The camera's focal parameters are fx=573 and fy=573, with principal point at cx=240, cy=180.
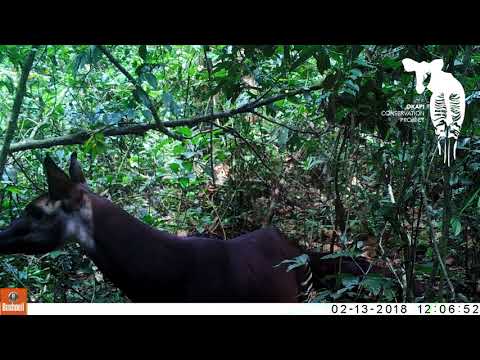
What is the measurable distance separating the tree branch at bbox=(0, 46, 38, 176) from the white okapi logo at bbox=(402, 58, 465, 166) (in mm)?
1389

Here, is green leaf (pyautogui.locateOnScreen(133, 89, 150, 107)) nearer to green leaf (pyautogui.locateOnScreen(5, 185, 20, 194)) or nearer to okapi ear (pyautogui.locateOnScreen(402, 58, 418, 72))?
green leaf (pyautogui.locateOnScreen(5, 185, 20, 194))

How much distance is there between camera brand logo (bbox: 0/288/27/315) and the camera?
6.77ft

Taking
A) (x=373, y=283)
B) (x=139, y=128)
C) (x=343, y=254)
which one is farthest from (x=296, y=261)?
(x=139, y=128)

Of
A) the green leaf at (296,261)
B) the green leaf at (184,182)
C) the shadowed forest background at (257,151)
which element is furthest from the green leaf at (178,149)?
the green leaf at (296,261)

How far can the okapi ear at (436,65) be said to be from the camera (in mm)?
2092

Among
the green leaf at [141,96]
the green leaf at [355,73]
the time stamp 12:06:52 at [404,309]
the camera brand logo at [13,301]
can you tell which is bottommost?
the time stamp 12:06:52 at [404,309]

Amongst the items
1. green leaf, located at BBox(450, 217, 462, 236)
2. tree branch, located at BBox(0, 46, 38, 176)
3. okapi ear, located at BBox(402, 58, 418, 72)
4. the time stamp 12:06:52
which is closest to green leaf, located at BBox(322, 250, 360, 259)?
the time stamp 12:06:52

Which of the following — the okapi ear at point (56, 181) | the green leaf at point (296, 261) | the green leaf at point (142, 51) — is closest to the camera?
the green leaf at point (296, 261)

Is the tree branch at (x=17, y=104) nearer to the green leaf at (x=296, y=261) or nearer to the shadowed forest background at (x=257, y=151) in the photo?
the shadowed forest background at (x=257, y=151)

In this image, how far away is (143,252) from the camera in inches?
81.1

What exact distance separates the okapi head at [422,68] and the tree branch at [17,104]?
138 centimetres

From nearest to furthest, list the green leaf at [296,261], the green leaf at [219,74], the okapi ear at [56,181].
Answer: the green leaf at [296,261] < the okapi ear at [56,181] < the green leaf at [219,74]

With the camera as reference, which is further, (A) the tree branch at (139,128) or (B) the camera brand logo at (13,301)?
(A) the tree branch at (139,128)

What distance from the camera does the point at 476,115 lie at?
2.15 meters
